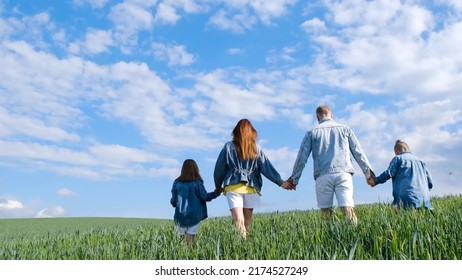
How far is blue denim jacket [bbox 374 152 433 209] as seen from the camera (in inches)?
352

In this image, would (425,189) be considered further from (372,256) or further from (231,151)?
(372,256)

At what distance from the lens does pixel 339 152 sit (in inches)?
305

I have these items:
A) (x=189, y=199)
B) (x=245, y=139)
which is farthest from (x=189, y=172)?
(x=245, y=139)

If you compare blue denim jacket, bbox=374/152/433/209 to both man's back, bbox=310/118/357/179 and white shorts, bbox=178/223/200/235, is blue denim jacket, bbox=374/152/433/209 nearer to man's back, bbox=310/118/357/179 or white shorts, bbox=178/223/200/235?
man's back, bbox=310/118/357/179

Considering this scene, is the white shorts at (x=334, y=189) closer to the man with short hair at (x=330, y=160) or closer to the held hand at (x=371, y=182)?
the man with short hair at (x=330, y=160)

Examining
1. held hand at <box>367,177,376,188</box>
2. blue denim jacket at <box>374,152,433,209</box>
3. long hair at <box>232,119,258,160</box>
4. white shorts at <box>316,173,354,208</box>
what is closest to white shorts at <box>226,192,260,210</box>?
long hair at <box>232,119,258,160</box>

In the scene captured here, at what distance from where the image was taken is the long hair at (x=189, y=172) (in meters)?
8.41

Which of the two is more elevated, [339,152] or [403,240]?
[339,152]

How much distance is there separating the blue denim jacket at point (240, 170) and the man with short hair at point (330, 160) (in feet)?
1.44

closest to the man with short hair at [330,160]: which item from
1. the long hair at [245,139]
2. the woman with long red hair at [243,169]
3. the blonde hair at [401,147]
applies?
the woman with long red hair at [243,169]

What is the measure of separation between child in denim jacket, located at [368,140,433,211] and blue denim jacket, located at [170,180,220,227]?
10.2ft
